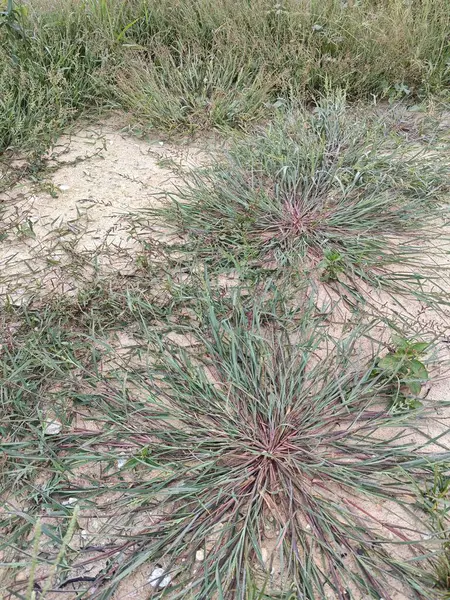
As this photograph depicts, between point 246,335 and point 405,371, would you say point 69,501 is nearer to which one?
point 246,335

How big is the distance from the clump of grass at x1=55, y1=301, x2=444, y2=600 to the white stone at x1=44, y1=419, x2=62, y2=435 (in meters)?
0.19

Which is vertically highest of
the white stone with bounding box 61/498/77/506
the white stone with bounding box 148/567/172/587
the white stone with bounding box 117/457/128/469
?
the white stone with bounding box 117/457/128/469

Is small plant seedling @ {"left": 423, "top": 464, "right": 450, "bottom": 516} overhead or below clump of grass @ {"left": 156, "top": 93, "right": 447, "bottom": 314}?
below

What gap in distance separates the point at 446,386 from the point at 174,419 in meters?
1.00

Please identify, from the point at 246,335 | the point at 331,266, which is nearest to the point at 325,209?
the point at 331,266

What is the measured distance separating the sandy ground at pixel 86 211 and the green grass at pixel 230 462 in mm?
194

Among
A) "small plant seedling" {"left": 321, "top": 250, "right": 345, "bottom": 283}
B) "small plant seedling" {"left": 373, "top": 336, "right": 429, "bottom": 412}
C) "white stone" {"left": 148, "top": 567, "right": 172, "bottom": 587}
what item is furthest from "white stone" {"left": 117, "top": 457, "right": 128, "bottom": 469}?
"small plant seedling" {"left": 321, "top": 250, "right": 345, "bottom": 283}

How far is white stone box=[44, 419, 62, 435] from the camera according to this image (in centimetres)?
192

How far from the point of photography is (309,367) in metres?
2.09

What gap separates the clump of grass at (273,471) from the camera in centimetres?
156

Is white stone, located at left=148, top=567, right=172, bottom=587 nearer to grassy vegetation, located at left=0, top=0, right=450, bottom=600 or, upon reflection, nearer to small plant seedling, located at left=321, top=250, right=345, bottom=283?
grassy vegetation, located at left=0, top=0, right=450, bottom=600

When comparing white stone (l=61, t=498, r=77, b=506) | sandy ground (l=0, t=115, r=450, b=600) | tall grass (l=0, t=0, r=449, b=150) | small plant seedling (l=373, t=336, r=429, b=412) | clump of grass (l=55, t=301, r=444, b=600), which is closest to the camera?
clump of grass (l=55, t=301, r=444, b=600)

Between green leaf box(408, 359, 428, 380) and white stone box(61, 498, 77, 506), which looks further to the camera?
green leaf box(408, 359, 428, 380)

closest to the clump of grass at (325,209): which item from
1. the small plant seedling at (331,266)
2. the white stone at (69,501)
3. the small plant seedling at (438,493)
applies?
the small plant seedling at (331,266)
